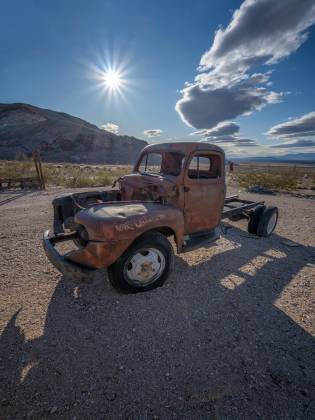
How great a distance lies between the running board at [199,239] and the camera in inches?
151

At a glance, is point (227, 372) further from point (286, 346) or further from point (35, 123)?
point (35, 123)

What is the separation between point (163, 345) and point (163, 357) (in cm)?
15

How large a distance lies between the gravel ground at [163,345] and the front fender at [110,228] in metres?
0.36

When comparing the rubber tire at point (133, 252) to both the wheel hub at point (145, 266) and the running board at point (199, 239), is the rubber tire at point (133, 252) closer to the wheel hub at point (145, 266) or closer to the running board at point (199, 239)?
the wheel hub at point (145, 266)

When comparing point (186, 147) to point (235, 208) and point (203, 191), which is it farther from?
point (235, 208)

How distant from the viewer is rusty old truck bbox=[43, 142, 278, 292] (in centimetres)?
276

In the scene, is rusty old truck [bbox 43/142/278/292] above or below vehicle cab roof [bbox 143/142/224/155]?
below

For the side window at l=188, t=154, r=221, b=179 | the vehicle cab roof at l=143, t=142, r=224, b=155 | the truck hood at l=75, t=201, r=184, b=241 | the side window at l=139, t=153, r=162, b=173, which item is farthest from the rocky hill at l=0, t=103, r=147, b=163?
the truck hood at l=75, t=201, r=184, b=241

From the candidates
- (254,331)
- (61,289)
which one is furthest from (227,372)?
(61,289)

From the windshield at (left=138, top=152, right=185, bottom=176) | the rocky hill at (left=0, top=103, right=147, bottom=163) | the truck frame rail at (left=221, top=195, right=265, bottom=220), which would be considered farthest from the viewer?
the rocky hill at (left=0, top=103, right=147, bottom=163)

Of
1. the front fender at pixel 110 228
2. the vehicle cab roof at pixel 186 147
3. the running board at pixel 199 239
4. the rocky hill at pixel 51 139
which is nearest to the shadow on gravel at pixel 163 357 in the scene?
the running board at pixel 199 239

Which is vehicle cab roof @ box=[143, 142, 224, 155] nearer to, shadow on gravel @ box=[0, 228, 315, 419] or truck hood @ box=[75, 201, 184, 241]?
truck hood @ box=[75, 201, 184, 241]

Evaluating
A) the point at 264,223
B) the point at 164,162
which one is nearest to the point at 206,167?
the point at 164,162

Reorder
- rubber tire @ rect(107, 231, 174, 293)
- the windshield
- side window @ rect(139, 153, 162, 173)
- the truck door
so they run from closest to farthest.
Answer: rubber tire @ rect(107, 231, 174, 293), the truck door, the windshield, side window @ rect(139, 153, 162, 173)
